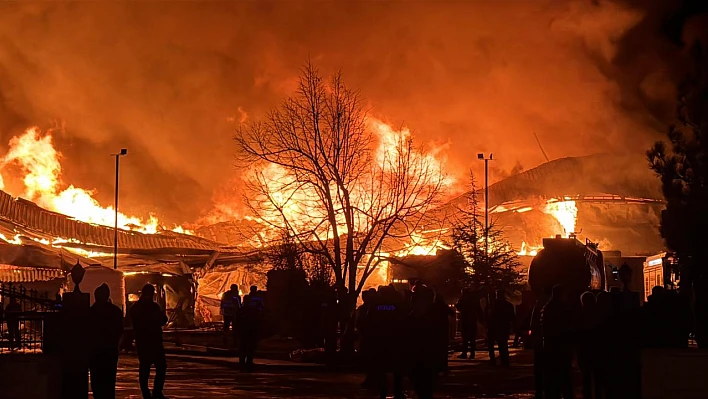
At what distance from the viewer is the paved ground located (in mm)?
17828

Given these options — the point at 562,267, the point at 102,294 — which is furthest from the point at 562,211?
the point at 102,294

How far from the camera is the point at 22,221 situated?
50.4 meters

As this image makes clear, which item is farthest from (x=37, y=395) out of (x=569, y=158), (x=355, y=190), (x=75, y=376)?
(x=569, y=158)

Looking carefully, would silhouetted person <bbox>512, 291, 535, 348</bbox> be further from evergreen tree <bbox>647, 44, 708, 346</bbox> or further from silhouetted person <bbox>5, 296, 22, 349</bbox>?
silhouetted person <bbox>5, 296, 22, 349</bbox>

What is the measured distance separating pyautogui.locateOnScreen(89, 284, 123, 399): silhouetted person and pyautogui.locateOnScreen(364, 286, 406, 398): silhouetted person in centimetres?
348

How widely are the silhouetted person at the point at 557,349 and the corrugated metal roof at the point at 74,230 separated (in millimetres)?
37513

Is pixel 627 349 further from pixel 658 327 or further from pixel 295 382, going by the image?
pixel 295 382

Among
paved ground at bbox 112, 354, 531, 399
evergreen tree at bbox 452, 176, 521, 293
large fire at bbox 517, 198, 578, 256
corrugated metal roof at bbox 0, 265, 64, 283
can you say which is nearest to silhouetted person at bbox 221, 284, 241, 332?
paved ground at bbox 112, 354, 531, 399

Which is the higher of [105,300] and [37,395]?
[105,300]

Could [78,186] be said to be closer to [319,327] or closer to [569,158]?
[569,158]

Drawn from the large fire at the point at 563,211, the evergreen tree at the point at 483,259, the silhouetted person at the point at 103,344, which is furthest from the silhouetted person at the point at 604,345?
the large fire at the point at 563,211

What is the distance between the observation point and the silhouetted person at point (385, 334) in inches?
578

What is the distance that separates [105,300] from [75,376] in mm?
1280

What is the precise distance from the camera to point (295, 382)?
20.6 m
